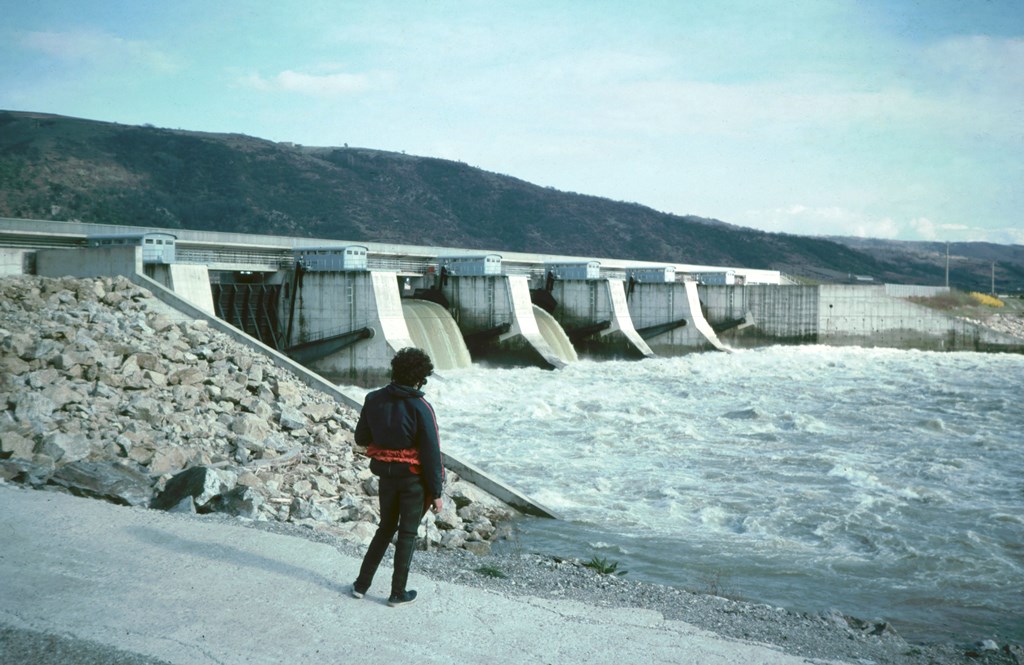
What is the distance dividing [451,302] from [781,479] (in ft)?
52.7

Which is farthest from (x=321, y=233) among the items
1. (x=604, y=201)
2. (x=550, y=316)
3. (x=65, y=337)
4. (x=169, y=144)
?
(x=65, y=337)

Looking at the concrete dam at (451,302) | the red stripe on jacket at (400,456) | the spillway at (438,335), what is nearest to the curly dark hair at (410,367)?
the red stripe on jacket at (400,456)

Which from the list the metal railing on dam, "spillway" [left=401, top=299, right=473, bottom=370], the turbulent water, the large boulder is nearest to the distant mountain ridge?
the metal railing on dam

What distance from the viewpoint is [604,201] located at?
110 metres

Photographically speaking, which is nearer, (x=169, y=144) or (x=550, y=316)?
(x=550, y=316)

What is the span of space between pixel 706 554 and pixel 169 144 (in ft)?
296

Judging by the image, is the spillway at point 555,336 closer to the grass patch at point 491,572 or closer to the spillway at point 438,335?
the spillway at point 438,335

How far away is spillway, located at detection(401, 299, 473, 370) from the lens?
2305cm

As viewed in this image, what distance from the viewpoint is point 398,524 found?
4.55 m

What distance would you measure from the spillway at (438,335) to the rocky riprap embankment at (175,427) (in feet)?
31.6

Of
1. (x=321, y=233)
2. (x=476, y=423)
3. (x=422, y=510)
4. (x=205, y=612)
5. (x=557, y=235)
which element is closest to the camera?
(x=205, y=612)

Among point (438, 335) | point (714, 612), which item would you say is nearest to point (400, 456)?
point (714, 612)

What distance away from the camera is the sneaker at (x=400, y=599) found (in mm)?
4496

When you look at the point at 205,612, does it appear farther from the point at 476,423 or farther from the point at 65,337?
the point at 476,423
